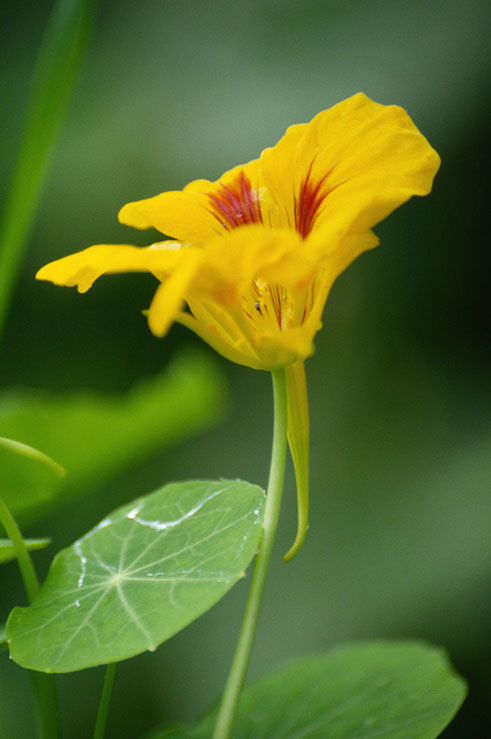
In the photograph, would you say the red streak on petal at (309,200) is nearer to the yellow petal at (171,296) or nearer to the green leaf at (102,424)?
A: the yellow petal at (171,296)

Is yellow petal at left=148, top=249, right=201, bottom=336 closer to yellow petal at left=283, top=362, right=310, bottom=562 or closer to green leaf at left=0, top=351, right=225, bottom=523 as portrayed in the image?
yellow petal at left=283, top=362, right=310, bottom=562

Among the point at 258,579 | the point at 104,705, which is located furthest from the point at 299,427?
the point at 104,705

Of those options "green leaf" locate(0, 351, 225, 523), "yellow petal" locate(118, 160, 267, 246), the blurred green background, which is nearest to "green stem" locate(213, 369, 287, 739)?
"yellow petal" locate(118, 160, 267, 246)

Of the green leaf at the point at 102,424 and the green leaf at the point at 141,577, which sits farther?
the green leaf at the point at 102,424

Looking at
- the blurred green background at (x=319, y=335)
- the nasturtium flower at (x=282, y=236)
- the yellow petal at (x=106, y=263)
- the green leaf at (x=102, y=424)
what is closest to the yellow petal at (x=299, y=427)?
the nasturtium flower at (x=282, y=236)

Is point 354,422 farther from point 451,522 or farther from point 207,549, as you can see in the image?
point 207,549
